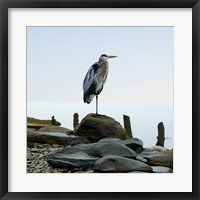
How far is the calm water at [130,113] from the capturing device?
1.64 meters

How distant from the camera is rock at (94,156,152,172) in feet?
5.33

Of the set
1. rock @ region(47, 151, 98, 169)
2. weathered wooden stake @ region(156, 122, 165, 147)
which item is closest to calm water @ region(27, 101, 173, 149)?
weathered wooden stake @ region(156, 122, 165, 147)

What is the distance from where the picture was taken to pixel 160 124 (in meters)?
1.65

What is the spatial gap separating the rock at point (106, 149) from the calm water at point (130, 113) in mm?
73

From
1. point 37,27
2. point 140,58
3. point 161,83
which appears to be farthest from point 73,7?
point 161,83

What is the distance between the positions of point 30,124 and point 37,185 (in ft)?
0.82

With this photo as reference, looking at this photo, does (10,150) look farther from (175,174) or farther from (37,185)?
(175,174)

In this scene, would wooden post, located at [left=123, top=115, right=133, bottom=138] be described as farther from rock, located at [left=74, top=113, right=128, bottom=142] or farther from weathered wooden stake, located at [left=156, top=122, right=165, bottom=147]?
weathered wooden stake, located at [left=156, top=122, right=165, bottom=147]

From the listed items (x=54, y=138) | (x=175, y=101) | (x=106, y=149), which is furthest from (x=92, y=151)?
(x=175, y=101)

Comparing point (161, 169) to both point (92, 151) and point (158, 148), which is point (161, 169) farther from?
point (92, 151)

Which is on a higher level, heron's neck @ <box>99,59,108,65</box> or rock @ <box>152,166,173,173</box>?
heron's neck @ <box>99,59,108,65</box>

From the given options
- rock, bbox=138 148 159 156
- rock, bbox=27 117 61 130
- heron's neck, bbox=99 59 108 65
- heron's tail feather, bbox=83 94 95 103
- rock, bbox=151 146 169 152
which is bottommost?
rock, bbox=138 148 159 156

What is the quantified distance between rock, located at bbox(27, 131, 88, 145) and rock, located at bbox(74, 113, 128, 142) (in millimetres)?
25

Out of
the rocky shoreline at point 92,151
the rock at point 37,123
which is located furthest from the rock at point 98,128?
the rock at point 37,123
